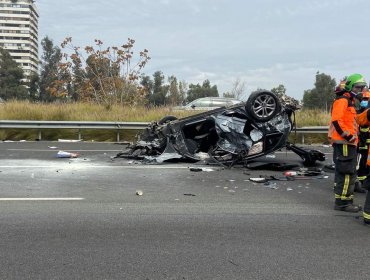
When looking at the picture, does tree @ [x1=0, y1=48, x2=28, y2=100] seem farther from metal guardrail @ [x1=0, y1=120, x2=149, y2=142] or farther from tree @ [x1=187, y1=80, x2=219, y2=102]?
metal guardrail @ [x1=0, y1=120, x2=149, y2=142]

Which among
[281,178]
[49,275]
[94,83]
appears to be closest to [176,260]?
[49,275]

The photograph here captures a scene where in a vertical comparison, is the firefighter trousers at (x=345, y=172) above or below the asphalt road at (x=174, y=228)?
above

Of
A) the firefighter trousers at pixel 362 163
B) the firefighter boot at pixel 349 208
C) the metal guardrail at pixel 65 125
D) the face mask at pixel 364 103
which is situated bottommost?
the firefighter boot at pixel 349 208

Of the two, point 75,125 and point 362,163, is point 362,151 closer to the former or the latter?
point 362,163

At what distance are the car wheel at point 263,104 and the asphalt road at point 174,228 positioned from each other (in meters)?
1.46

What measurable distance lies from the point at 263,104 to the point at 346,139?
3.43 metres

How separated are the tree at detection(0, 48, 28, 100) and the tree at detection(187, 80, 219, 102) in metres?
23.2

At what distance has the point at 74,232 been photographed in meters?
4.75

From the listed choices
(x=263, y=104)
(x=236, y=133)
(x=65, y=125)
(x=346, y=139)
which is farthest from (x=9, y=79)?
(x=346, y=139)

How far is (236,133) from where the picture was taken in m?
9.17

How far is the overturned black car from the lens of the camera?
9.03 metres

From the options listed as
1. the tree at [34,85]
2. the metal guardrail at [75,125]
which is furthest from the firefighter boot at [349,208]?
the tree at [34,85]

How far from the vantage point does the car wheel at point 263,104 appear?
8.99m

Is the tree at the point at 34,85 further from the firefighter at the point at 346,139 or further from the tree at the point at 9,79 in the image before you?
the firefighter at the point at 346,139
